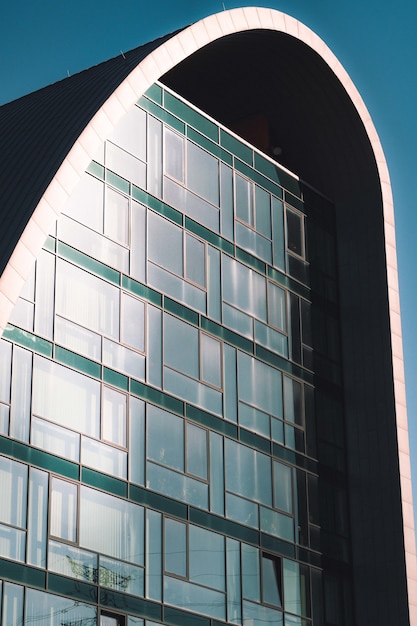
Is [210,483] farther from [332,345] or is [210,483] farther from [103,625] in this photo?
[332,345]

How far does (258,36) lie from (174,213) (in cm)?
851

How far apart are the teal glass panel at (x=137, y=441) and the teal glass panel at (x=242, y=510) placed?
138 inches

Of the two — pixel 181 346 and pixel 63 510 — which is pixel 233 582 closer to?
pixel 63 510

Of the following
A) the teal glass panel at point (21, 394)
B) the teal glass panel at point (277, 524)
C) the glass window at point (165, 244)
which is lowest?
the teal glass panel at point (277, 524)

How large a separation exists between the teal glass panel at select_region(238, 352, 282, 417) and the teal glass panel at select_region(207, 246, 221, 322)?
4.94 ft

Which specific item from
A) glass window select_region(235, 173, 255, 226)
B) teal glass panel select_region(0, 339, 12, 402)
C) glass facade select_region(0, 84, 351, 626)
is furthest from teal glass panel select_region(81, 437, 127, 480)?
glass window select_region(235, 173, 255, 226)

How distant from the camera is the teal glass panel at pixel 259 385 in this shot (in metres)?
35.8

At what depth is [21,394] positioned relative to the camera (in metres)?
28.6

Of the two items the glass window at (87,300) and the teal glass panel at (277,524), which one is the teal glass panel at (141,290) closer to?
the glass window at (87,300)

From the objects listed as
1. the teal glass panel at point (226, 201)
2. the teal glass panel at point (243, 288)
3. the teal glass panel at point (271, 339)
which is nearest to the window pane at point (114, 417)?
the teal glass panel at point (243, 288)

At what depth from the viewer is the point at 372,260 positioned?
4169 cm

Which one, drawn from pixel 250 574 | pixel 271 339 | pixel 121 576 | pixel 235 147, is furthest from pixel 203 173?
pixel 121 576

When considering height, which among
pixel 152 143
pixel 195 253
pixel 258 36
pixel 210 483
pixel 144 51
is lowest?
pixel 210 483

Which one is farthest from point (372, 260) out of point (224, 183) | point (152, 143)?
point (152, 143)
